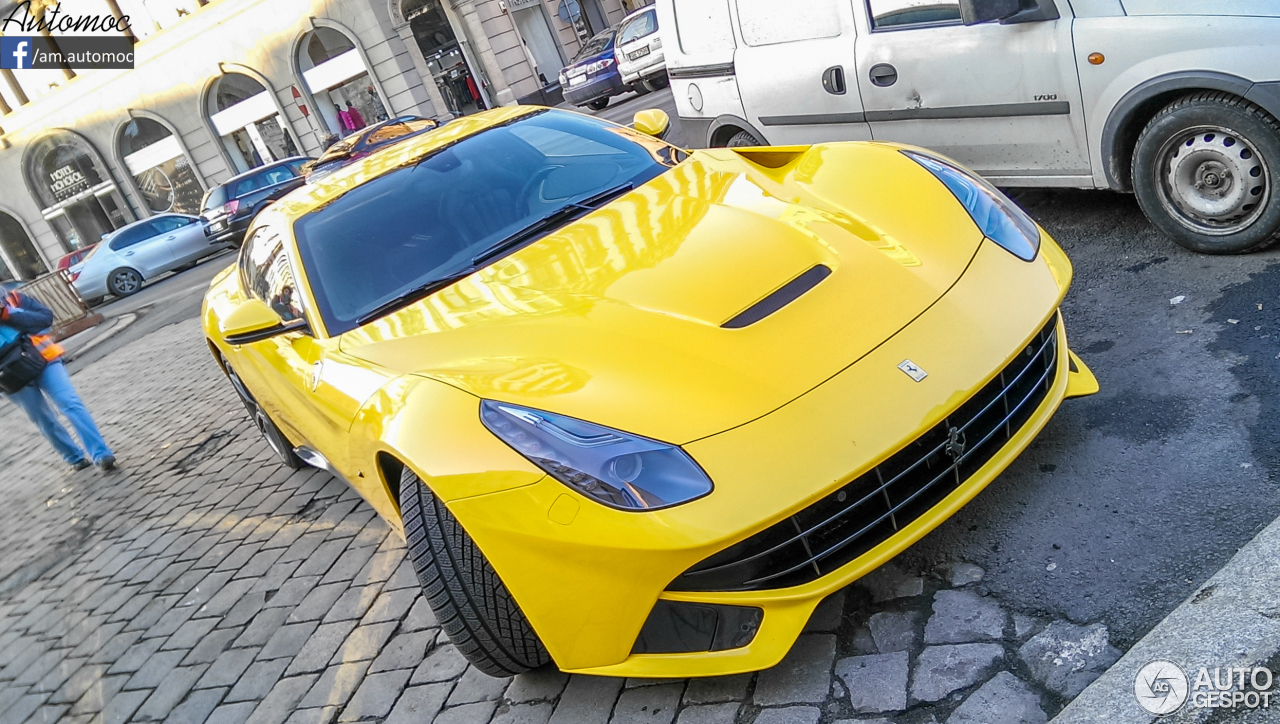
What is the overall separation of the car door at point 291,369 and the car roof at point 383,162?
5.3 inches

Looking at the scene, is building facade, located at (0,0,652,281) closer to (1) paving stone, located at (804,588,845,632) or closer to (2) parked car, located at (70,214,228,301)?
(2) parked car, located at (70,214,228,301)

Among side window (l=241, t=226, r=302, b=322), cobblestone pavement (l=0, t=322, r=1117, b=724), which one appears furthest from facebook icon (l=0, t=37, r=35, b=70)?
side window (l=241, t=226, r=302, b=322)

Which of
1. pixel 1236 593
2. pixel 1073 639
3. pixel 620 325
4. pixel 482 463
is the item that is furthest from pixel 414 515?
pixel 1236 593

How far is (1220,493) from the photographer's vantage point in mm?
2490

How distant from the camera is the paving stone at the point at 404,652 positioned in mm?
3182

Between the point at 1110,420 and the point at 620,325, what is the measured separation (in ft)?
5.25

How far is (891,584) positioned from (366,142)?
1687 cm

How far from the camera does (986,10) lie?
404 cm

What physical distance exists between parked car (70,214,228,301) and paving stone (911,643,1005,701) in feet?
67.4

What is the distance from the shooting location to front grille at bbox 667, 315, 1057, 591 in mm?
2227

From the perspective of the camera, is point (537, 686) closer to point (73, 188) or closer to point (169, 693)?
point (169, 693)

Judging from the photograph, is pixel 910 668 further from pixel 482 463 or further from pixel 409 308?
pixel 409 308

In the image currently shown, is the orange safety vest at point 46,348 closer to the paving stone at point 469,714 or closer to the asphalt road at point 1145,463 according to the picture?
the paving stone at point 469,714

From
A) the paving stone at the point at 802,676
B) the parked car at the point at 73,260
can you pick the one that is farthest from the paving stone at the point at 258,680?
the parked car at the point at 73,260
